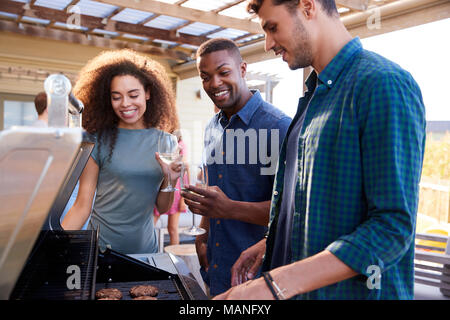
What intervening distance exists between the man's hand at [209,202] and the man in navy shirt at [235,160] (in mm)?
30

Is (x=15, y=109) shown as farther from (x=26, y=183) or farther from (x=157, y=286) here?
(x=26, y=183)

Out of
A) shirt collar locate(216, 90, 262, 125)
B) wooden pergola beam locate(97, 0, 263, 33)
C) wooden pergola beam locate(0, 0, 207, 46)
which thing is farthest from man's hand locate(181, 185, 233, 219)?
wooden pergola beam locate(0, 0, 207, 46)

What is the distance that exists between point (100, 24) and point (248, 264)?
6250 millimetres

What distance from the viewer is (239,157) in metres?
2.19

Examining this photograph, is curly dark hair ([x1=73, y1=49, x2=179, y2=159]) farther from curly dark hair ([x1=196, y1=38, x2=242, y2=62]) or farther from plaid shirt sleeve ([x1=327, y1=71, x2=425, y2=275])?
plaid shirt sleeve ([x1=327, y1=71, x2=425, y2=275])

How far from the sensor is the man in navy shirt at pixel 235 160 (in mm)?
2119

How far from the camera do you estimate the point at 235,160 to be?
7.21 ft

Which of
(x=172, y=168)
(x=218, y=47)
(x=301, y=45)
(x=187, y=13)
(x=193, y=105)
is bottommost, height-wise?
(x=172, y=168)

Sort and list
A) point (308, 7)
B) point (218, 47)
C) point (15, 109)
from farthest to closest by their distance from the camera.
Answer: point (15, 109)
point (218, 47)
point (308, 7)

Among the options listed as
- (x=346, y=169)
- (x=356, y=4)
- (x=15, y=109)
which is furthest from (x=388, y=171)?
(x=15, y=109)

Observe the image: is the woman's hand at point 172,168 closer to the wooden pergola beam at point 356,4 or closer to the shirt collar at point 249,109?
the shirt collar at point 249,109

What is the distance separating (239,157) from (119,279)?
929mm

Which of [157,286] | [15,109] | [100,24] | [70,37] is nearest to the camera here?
[157,286]
